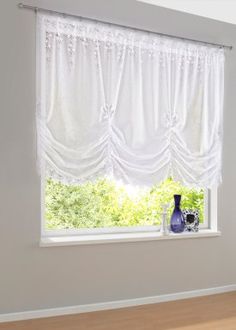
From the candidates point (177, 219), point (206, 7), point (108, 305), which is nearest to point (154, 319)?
point (108, 305)

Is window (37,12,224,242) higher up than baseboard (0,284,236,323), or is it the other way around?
window (37,12,224,242)

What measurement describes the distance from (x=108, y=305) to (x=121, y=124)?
1495 mm

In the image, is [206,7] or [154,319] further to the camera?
[206,7]

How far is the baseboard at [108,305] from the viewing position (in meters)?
2.84

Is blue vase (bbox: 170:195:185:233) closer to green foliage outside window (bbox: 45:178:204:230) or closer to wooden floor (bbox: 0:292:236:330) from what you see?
green foliage outside window (bbox: 45:178:204:230)

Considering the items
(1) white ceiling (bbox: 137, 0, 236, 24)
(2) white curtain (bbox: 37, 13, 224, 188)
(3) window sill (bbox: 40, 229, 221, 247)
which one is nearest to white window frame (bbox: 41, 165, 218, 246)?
(3) window sill (bbox: 40, 229, 221, 247)

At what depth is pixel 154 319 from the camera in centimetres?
293

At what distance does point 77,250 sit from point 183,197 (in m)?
1.20

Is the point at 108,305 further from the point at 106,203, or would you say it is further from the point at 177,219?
the point at 177,219

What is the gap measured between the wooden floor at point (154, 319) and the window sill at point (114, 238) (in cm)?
56

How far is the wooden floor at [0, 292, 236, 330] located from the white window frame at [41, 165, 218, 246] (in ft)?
1.90

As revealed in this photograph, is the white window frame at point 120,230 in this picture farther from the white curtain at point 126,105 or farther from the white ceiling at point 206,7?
the white ceiling at point 206,7

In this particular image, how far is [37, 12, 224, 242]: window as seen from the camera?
2957 mm

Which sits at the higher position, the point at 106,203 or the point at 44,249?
the point at 106,203
